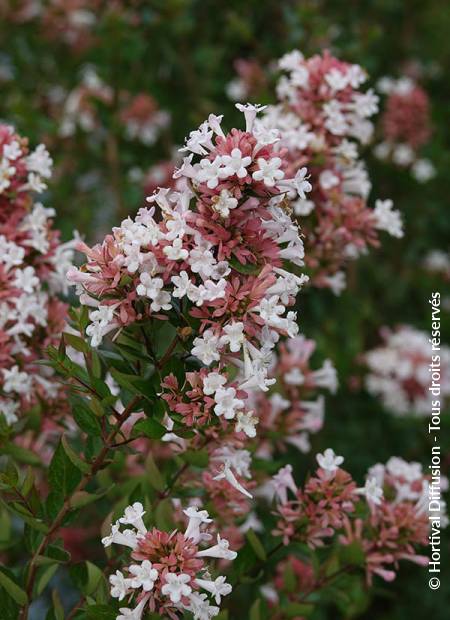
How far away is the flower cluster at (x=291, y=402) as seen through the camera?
2299 millimetres

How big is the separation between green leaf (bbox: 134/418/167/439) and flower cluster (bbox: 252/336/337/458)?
756mm

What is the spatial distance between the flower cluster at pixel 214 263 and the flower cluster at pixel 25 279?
0.40m

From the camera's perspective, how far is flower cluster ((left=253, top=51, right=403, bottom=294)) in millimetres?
2201

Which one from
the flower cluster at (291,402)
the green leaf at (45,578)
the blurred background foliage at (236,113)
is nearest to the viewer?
the green leaf at (45,578)

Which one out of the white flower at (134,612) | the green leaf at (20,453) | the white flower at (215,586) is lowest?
the white flower at (134,612)

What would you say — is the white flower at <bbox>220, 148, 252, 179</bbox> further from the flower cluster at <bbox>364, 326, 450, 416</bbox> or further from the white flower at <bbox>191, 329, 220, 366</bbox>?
the flower cluster at <bbox>364, 326, 450, 416</bbox>

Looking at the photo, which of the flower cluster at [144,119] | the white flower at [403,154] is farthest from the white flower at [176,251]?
the white flower at [403,154]

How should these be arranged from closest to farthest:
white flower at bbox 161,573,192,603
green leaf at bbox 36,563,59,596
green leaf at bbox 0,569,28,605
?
white flower at bbox 161,573,192,603, green leaf at bbox 0,569,28,605, green leaf at bbox 36,563,59,596

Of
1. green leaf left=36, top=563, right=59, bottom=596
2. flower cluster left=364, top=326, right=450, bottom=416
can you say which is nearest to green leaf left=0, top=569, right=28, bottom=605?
green leaf left=36, top=563, right=59, bottom=596

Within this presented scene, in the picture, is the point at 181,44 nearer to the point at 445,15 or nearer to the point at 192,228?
the point at 445,15

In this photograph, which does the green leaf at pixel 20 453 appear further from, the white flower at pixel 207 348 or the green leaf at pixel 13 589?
the white flower at pixel 207 348

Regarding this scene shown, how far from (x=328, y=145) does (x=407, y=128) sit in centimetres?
212

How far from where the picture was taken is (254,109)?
1573 millimetres

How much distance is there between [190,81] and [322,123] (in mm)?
2137
